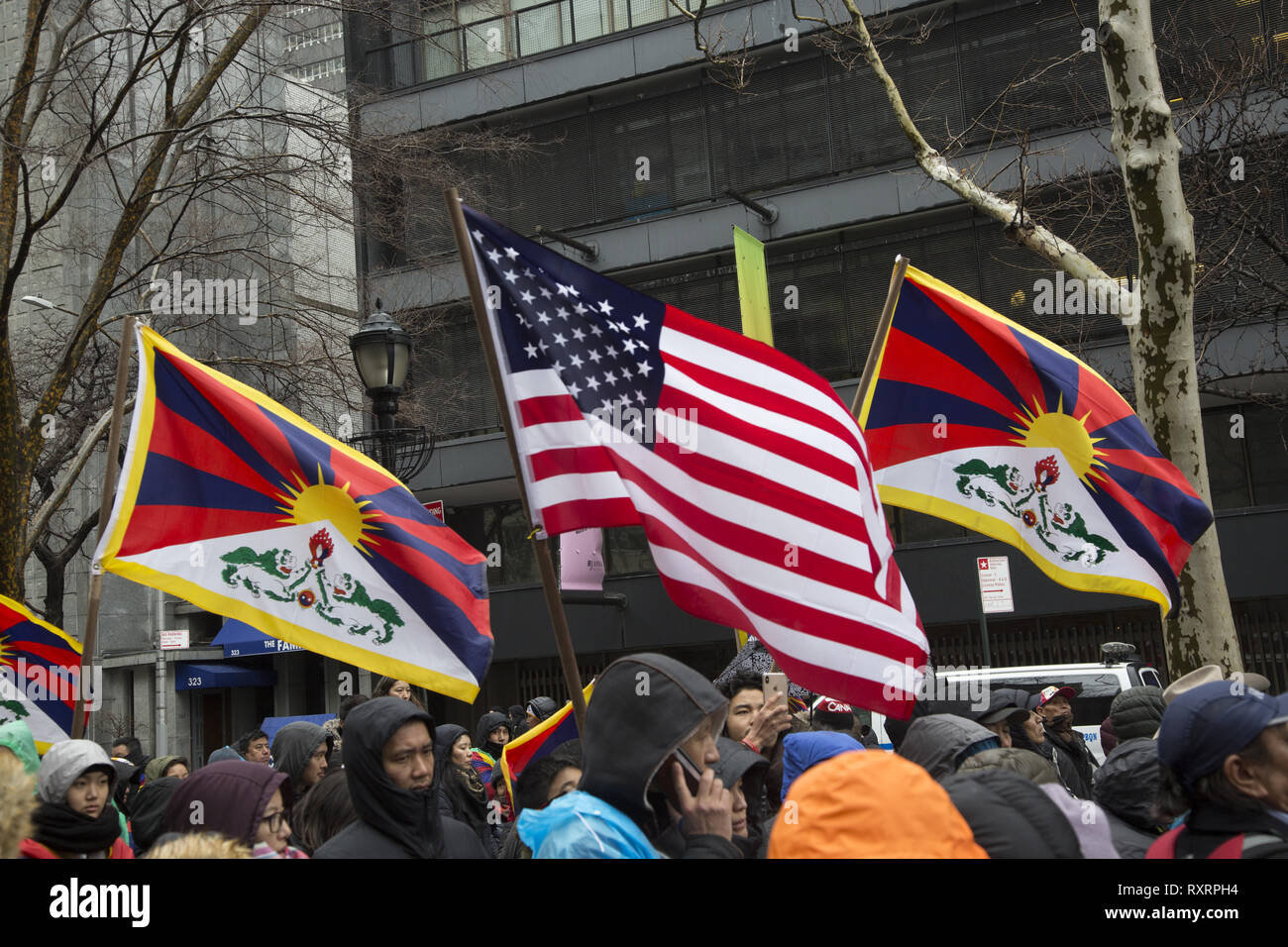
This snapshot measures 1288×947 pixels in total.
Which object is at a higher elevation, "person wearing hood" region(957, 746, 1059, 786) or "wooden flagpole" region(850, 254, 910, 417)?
"wooden flagpole" region(850, 254, 910, 417)

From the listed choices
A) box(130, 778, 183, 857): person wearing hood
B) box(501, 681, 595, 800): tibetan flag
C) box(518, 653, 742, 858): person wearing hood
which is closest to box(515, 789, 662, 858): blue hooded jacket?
box(518, 653, 742, 858): person wearing hood

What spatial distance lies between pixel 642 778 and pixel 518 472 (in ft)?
5.50

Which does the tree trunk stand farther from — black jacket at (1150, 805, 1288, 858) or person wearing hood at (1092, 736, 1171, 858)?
black jacket at (1150, 805, 1288, 858)

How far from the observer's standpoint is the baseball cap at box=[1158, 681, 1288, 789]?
10.5 ft

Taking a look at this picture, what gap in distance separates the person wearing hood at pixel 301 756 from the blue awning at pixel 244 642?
2055 cm

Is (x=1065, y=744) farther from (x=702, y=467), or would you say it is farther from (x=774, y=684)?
(x=702, y=467)

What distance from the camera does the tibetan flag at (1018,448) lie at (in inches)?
283

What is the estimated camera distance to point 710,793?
3.36 m

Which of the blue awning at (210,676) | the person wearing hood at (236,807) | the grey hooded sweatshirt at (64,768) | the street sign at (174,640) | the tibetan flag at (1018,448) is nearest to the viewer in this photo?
the person wearing hood at (236,807)

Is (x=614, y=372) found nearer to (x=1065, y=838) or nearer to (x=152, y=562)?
(x=152, y=562)

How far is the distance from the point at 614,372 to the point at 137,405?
2.41 metres

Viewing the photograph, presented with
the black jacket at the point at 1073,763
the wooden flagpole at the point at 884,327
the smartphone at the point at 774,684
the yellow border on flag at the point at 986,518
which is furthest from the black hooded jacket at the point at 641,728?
the black jacket at the point at 1073,763

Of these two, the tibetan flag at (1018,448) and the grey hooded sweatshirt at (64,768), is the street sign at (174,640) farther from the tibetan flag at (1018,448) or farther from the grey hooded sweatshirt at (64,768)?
the grey hooded sweatshirt at (64,768)

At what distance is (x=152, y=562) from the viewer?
19.4ft
